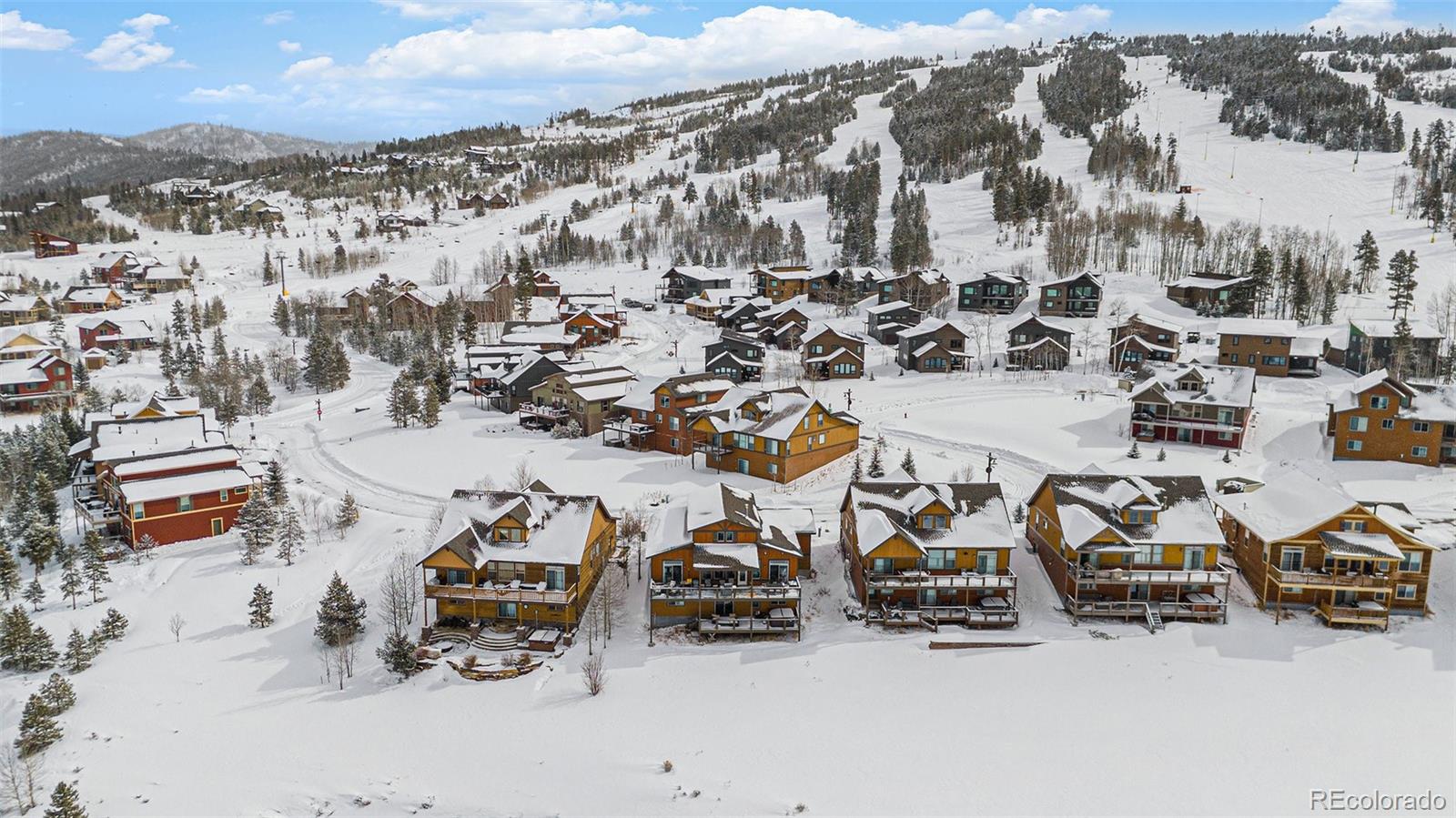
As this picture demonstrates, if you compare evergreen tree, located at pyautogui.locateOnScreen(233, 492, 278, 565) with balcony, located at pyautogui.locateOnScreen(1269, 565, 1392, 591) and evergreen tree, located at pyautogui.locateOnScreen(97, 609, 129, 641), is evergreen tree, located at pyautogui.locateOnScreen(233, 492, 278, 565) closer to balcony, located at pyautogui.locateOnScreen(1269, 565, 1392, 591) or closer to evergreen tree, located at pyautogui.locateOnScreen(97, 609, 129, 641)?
evergreen tree, located at pyautogui.locateOnScreen(97, 609, 129, 641)

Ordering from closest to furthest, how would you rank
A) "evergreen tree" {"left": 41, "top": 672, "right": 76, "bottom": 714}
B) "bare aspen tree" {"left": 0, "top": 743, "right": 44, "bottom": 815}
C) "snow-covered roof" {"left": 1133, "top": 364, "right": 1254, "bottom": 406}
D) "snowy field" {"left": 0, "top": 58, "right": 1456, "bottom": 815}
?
1. "bare aspen tree" {"left": 0, "top": 743, "right": 44, "bottom": 815}
2. "snowy field" {"left": 0, "top": 58, "right": 1456, "bottom": 815}
3. "evergreen tree" {"left": 41, "top": 672, "right": 76, "bottom": 714}
4. "snow-covered roof" {"left": 1133, "top": 364, "right": 1254, "bottom": 406}

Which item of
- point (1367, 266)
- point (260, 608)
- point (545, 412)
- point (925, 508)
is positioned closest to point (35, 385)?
point (545, 412)

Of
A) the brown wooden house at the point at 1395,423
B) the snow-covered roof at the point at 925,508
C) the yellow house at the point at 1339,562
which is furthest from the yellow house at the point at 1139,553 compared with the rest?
the brown wooden house at the point at 1395,423

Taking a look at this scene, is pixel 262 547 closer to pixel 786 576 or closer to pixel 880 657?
pixel 786 576

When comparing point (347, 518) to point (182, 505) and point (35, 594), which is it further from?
point (35, 594)

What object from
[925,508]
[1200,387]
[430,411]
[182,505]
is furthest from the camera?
[430,411]

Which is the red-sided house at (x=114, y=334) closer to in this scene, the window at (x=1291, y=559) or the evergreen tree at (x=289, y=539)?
the evergreen tree at (x=289, y=539)

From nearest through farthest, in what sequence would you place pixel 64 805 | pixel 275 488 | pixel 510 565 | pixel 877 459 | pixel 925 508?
pixel 64 805
pixel 510 565
pixel 925 508
pixel 275 488
pixel 877 459

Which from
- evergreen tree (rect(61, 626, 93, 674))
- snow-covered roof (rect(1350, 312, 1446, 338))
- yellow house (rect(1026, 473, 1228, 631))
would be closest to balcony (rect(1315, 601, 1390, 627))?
yellow house (rect(1026, 473, 1228, 631))
